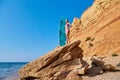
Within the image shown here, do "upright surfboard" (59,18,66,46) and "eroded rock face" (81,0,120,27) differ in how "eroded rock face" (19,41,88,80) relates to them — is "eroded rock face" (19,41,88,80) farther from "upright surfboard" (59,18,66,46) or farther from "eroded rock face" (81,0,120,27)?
"eroded rock face" (81,0,120,27)

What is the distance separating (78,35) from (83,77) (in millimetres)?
32914

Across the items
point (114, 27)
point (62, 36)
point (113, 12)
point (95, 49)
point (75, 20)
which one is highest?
point (75, 20)

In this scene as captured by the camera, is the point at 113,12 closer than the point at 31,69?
No

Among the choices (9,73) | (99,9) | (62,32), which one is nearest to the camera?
(62,32)

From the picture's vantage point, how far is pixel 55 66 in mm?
18266

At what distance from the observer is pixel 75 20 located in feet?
178

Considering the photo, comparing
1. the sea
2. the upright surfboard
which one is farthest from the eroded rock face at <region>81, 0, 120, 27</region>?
the upright surfboard

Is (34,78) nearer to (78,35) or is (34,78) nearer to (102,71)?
(102,71)

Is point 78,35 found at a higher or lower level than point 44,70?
higher

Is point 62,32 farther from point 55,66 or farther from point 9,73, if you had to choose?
point 9,73

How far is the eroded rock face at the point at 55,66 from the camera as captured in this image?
17766mm

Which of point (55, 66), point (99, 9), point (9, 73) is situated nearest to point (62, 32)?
point (55, 66)

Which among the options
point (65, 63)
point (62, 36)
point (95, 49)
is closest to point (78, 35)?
point (95, 49)

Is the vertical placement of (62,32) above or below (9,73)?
below
